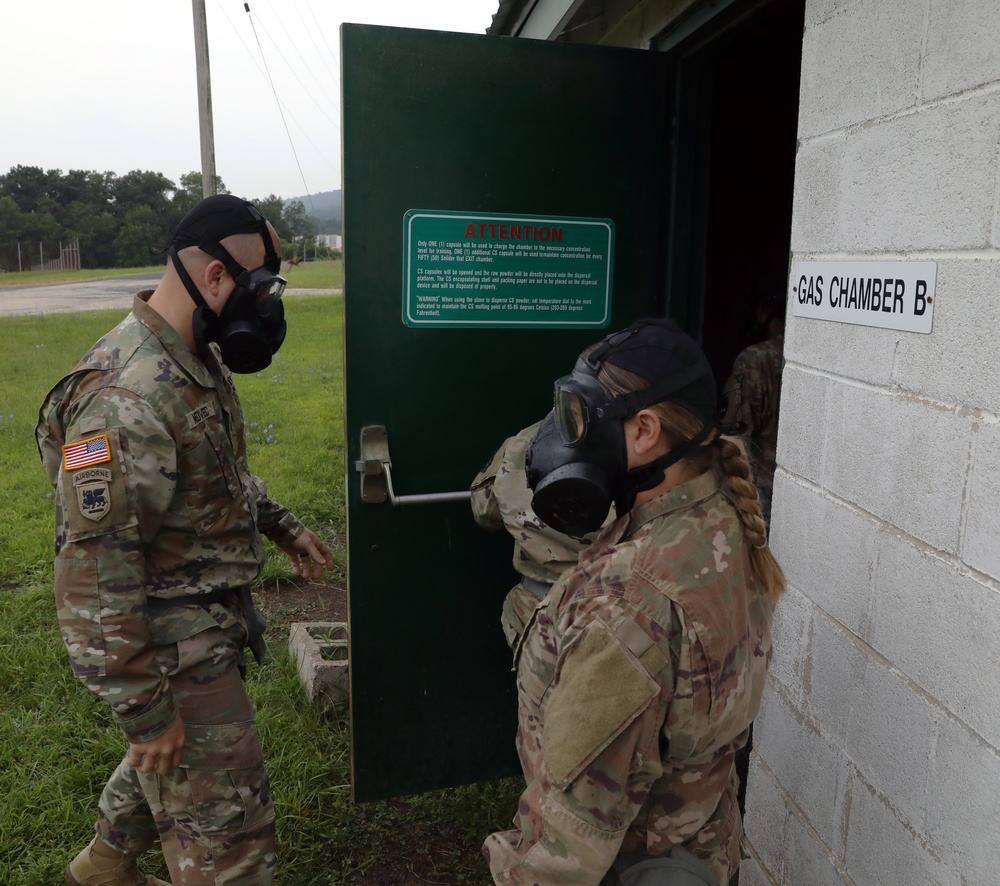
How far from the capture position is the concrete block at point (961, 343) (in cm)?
140

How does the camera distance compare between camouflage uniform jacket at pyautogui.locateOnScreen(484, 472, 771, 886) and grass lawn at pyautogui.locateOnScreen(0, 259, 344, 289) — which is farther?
grass lawn at pyautogui.locateOnScreen(0, 259, 344, 289)

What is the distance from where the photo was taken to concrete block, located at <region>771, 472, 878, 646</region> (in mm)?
1778

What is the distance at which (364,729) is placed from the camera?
3.02 metres

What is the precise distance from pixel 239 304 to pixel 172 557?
0.69 m

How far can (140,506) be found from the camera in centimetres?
211

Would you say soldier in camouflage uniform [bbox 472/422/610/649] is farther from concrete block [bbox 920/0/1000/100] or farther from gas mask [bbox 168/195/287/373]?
concrete block [bbox 920/0/1000/100]

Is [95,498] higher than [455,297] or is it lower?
lower

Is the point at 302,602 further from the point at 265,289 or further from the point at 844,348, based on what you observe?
the point at 844,348

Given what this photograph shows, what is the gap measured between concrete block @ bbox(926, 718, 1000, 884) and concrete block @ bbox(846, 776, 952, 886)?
0.16 feet

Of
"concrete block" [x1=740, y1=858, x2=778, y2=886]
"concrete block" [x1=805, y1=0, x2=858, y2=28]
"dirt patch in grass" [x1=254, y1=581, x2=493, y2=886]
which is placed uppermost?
"concrete block" [x1=805, y1=0, x2=858, y2=28]

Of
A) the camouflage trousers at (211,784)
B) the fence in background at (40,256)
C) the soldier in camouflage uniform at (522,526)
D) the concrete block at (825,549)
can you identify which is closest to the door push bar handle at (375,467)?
the soldier in camouflage uniform at (522,526)

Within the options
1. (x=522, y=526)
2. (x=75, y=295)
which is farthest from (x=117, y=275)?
(x=522, y=526)

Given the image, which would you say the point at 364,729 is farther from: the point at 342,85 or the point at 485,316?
the point at 342,85

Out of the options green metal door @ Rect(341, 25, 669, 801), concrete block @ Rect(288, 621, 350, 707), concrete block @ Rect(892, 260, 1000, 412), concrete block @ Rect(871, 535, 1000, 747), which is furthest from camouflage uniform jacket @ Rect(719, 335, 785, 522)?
concrete block @ Rect(892, 260, 1000, 412)
